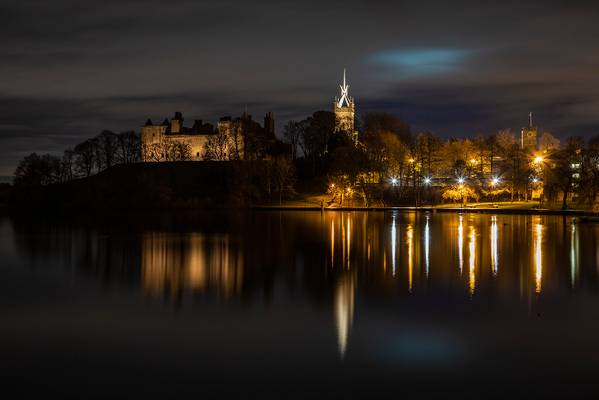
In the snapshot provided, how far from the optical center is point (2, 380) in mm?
10250

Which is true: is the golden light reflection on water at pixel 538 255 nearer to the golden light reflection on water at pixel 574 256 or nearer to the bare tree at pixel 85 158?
the golden light reflection on water at pixel 574 256

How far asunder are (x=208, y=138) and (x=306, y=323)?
10735cm

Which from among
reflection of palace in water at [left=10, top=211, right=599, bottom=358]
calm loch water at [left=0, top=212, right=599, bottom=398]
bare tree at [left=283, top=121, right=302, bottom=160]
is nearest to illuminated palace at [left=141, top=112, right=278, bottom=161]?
bare tree at [left=283, top=121, right=302, bottom=160]

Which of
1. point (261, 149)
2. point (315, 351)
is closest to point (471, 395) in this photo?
point (315, 351)

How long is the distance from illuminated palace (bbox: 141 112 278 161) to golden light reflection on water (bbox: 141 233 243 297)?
218ft

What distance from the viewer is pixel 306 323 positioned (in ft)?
46.0

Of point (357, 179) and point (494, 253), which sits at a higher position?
point (357, 179)

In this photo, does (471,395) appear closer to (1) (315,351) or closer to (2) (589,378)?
(2) (589,378)

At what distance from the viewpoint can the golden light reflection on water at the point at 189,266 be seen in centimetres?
1911

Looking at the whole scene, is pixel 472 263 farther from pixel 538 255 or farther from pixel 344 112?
pixel 344 112

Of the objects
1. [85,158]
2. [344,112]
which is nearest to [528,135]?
[344,112]

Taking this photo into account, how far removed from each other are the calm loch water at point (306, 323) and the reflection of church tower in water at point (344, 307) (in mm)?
74

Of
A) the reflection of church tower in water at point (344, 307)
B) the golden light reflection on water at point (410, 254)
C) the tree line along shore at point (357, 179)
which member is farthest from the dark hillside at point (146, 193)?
the reflection of church tower in water at point (344, 307)

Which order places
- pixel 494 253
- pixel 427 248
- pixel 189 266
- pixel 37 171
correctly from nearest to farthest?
pixel 189 266 → pixel 494 253 → pixel 427 248 → pixel 37 171
